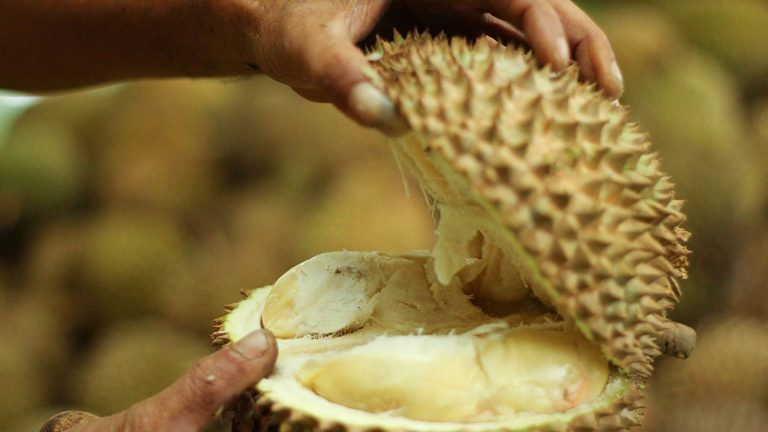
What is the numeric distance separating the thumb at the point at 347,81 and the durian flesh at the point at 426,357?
25 centimetres

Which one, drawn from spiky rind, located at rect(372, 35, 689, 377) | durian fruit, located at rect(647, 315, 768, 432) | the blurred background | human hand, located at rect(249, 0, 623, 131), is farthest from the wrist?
durian fruit, located at rect(647, 315, 768, 432)

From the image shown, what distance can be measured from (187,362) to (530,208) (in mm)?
1429

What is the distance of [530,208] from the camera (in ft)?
2.88

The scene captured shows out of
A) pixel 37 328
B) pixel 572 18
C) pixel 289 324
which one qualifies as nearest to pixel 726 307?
pixel 572 18

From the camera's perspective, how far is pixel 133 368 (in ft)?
6.83

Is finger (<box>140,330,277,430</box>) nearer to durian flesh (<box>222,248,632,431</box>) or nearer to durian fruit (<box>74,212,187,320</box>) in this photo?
durian flesh (<box>222,248,632,431</box>)

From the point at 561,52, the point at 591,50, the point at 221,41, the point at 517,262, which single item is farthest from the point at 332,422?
the point at 221,41

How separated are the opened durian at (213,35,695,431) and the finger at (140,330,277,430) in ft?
0.10

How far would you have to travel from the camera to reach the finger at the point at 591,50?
1209 mm

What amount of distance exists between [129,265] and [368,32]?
1.38 meters

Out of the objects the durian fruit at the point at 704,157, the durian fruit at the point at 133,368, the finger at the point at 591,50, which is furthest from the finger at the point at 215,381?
the durian fruit at the point at 704,157

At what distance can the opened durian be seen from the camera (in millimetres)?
883

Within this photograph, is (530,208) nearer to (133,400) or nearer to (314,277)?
(314,277)

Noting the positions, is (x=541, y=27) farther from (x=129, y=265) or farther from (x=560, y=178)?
(x=129, y=265)
